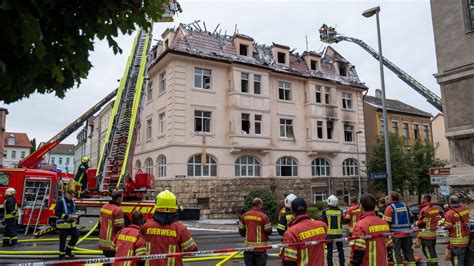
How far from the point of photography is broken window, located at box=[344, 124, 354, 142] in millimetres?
32188

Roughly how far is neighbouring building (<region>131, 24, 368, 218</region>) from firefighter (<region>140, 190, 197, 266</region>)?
19.1 meters

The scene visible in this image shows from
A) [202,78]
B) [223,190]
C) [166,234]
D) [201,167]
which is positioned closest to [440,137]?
[223,190]

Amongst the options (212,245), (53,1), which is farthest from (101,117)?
(53,1)

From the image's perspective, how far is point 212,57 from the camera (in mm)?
25547

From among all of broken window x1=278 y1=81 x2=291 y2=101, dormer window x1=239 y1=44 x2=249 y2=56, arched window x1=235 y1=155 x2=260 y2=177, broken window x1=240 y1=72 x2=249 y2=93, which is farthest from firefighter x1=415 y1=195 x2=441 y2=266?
dormer window x1=239 y1=44 x2=249 y2=56

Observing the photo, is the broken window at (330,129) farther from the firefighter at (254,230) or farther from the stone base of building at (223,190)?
the firefighter at (254,230)

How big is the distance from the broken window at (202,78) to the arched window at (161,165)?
16.9 ft

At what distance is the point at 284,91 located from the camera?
29375 millimetres

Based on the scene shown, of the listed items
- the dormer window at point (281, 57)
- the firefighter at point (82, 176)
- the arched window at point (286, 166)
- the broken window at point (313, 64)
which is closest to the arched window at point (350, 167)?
the arched window at point (286, 166)

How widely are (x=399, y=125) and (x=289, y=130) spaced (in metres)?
14.2

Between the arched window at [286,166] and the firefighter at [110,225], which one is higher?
the arched window at [286,166]

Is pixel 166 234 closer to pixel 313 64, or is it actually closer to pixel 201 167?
pixel 201 167

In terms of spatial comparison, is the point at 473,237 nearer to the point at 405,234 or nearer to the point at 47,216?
the point at 405,234

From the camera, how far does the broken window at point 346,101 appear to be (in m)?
32.5
